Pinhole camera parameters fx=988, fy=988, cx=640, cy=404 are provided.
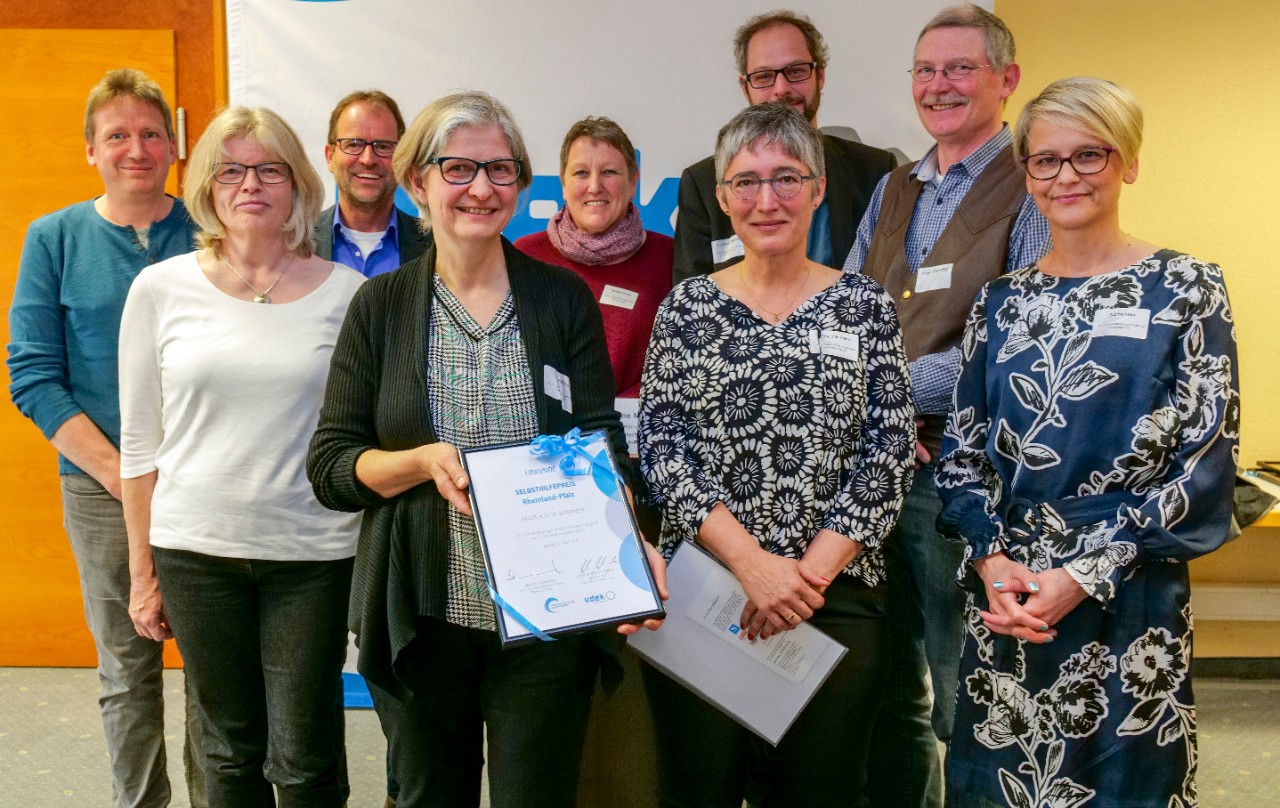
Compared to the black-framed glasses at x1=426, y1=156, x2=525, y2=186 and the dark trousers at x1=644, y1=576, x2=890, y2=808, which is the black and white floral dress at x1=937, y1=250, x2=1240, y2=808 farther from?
the black-framed glasses at x1=426, y1=156, x2=525, y2=186

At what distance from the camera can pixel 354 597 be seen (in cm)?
178

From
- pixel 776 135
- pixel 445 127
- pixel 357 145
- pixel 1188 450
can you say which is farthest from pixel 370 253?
pixel 1188 450

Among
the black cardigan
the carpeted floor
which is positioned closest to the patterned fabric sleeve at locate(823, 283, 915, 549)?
the black cardigan

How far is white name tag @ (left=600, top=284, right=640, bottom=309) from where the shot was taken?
2617 mm

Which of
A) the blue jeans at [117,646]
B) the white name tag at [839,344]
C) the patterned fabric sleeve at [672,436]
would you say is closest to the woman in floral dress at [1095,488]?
the white name tag at [839,344]

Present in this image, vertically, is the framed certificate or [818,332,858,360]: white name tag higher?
[818,332,858,360]: white name tag

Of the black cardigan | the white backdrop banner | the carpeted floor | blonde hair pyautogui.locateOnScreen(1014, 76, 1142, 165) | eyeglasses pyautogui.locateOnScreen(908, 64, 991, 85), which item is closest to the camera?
the black cardigan

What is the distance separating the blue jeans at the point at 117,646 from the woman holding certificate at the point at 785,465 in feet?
4.71

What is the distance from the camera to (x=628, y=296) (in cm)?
263

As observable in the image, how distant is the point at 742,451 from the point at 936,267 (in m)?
0.74

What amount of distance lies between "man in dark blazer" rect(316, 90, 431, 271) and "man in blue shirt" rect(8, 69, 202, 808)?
40 centimetres

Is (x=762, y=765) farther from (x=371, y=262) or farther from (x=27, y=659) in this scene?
(x=27, y=659)

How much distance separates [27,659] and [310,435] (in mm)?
2898

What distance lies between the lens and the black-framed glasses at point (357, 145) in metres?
2.77
